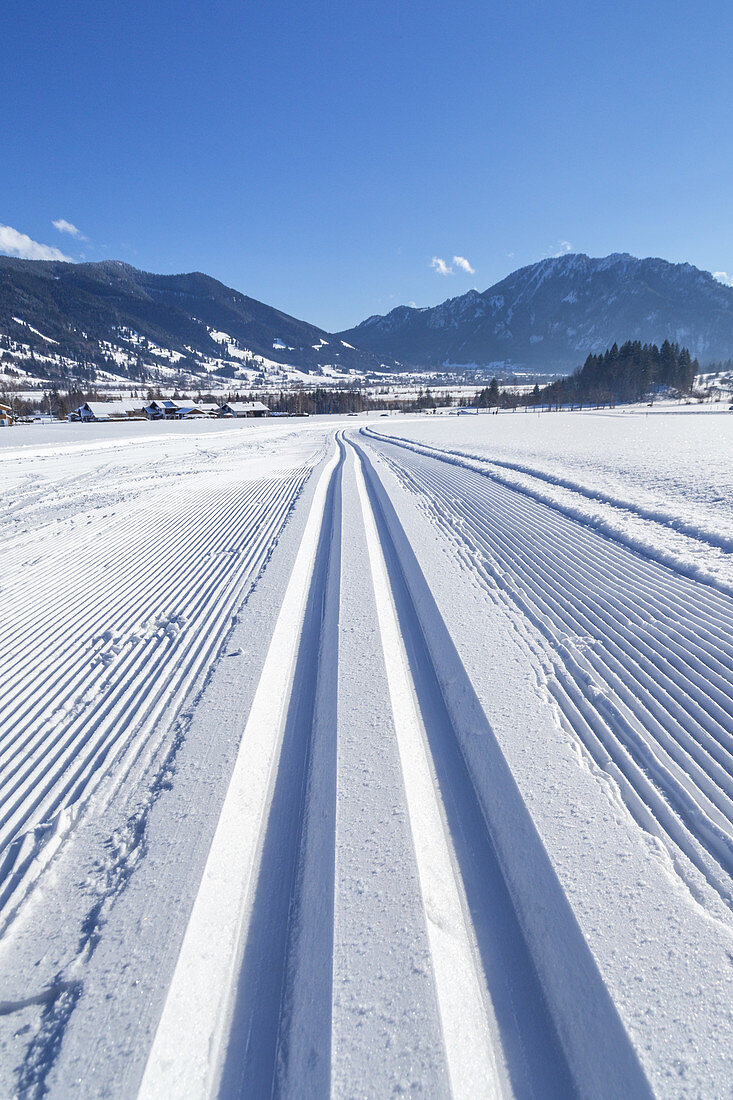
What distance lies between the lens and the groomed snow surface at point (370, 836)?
157 centimetres

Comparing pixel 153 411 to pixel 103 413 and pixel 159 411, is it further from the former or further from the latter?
pixel 103 413

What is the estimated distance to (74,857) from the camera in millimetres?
2248

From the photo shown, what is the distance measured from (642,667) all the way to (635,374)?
335 feet

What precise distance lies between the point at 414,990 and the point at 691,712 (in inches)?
97.2

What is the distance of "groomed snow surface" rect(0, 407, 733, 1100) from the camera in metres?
1.57

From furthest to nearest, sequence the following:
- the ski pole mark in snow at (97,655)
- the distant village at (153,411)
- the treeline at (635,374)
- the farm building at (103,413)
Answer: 1. the treeline at (635,374)
2. the distant village at (153,411)
3. the farm building at (103,413)
4. the ski pole mark in snow at (97,655)

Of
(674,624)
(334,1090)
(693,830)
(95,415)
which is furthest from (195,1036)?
(95,415)

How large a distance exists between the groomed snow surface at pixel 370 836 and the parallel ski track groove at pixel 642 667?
2 cm

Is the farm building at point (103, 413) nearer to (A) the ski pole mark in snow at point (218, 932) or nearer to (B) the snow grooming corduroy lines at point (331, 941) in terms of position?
(A) the ski pole mark in snow at point (218, 932)

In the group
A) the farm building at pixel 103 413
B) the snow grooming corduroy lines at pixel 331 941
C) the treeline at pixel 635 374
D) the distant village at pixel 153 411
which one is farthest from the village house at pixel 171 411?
the snow grooming corduroy lines at pixel 331 941

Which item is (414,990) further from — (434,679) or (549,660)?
(549,660)

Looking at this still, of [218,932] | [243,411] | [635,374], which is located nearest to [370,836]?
[218,932]

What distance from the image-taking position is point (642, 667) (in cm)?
358

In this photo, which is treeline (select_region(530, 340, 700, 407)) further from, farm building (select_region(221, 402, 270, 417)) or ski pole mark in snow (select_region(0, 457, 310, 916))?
ski pole mark in snow (select_region(0, 457, 310, 916))
